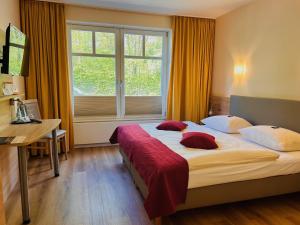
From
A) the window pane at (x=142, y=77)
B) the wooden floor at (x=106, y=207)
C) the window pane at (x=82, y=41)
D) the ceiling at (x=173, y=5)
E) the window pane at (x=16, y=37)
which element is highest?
the ceiling at (x=173, y=5)

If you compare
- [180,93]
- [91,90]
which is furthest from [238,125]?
[91,90]

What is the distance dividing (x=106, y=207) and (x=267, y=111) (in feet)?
8.55

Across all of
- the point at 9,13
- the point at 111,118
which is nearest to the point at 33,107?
the point at 9,13

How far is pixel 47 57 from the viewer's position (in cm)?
384

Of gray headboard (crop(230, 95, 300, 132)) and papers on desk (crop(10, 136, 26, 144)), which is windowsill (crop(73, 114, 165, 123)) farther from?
papers on desk (crop(10, 136, 26, 144))

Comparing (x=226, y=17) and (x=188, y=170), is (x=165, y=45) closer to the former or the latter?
(x=226, y=17)

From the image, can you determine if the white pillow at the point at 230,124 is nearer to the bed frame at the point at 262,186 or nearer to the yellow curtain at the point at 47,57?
the bed frame at the point at 262,186

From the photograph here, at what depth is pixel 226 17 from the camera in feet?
13.9

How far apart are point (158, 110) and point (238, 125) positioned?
1.92 metres

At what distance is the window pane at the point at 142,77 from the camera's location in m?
4.55

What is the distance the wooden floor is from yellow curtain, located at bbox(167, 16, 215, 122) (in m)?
2.10

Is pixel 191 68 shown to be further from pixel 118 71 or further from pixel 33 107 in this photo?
pixel 33 107

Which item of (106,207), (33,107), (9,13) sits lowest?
(106,207)

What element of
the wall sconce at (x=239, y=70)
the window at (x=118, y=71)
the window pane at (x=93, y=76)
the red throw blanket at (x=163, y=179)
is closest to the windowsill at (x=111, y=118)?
the window at (x=118, y=71)
